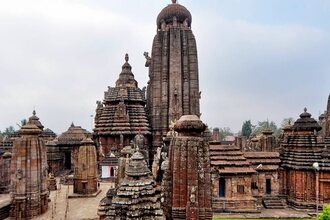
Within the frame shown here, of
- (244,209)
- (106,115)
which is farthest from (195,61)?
(244,209)

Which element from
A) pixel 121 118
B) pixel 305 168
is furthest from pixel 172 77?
pixel 305 168

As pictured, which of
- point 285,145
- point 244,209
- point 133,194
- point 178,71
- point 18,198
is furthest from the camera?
point 178,71

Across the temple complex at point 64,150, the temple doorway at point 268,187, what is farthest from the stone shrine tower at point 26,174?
the temple doorway at point 268,187

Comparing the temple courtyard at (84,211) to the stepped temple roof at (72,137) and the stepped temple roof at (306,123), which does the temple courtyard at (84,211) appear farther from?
the stepped temple roof at (72,137)

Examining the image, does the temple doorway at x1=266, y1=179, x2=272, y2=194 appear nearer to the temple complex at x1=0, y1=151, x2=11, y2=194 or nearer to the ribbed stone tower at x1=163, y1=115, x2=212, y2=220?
the ribbed stone tower at x1=163, y1=115, x2=212, y2=220

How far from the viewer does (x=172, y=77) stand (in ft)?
111

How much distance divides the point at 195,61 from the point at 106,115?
12605 mm

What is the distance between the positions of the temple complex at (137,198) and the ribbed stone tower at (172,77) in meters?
23.5

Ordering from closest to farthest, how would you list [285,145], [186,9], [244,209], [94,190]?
[244,209] < [94,190] < [285,145] < [186,9]

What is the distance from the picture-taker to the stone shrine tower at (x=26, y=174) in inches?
637

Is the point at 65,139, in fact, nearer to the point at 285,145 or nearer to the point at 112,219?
the point at 285,145

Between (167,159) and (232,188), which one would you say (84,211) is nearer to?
(167,159)

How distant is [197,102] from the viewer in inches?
1366

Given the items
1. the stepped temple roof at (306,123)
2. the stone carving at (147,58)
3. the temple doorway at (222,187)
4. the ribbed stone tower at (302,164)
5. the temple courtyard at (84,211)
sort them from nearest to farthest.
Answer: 1. the temple courtyard at (84,211)
2. the temple doorway at (222,187)
3. the ribbed stone tower at (302,164)
4. the stepped temple roof at (306,123)
5. the stone carving at (147,58)
